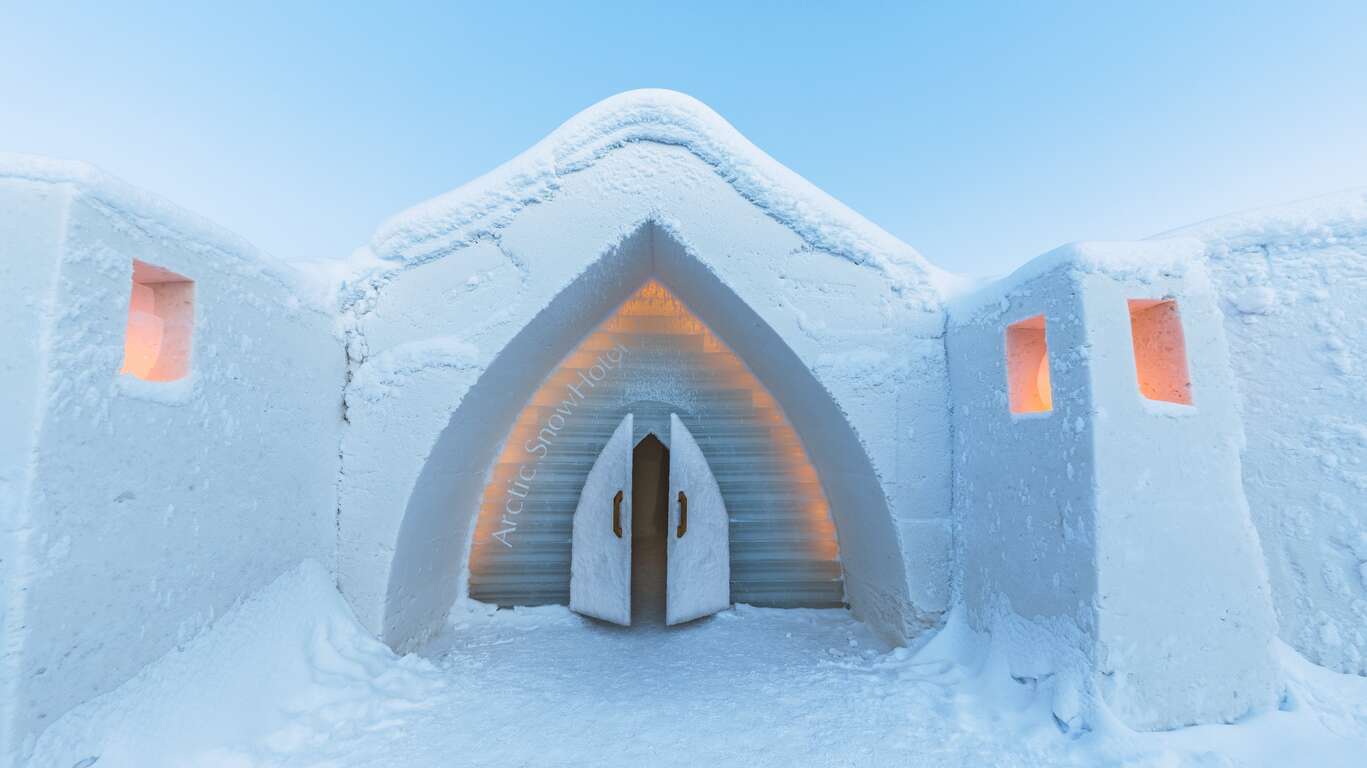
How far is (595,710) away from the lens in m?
2.63

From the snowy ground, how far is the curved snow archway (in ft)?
1.15

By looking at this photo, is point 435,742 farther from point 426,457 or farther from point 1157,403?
point 1157,403

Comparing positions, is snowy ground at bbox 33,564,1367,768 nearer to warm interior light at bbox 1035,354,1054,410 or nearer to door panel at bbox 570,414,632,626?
door panel at bbox 570,414,632,626

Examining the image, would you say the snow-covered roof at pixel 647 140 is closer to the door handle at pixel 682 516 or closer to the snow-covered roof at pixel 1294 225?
the snow-covered roof at pixel 1294 225

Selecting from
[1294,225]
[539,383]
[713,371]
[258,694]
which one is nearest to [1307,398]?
[1294,225]

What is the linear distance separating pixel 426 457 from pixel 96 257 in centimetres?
153

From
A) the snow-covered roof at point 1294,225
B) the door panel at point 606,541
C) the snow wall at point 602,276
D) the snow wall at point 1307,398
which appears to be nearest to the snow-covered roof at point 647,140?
the snow wall at point 602,276

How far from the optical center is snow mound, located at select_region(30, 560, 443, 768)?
1.76 metres

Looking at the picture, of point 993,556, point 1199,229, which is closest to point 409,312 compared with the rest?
point 993,556

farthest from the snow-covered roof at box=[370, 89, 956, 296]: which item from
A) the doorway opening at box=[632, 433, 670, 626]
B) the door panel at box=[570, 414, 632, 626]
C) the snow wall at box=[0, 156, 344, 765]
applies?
the doorway opening at box=[632, 433, 670, 626]

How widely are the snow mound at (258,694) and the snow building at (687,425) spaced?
0.09 m

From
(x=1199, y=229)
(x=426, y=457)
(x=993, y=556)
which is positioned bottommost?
(x=993, y=556)

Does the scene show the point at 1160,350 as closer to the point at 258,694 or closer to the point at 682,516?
the point at 682,516

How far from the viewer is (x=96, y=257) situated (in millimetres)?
1758
